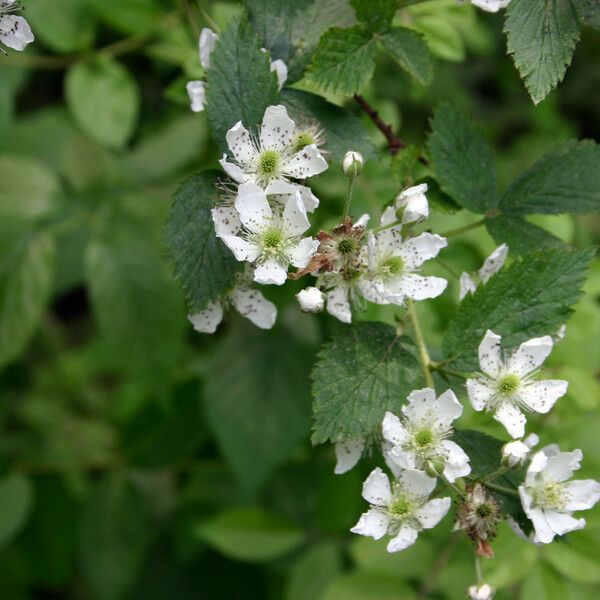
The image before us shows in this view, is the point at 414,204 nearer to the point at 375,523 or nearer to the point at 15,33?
the point at 375,523

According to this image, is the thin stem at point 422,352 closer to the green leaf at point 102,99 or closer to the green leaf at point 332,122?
the green leaf at point 332,122

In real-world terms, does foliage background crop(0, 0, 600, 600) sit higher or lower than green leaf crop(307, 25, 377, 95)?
lower

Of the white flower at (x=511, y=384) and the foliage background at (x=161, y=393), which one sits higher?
the white flower at (x=511, y=384)

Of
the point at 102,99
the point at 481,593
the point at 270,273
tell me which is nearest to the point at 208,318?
the point at 270,273

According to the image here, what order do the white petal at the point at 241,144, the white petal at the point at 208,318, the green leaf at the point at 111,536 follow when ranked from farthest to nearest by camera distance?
the green leaf at the point at 111,536 → the white petal at the point at 208,318 → the white petal at the point at 241,144

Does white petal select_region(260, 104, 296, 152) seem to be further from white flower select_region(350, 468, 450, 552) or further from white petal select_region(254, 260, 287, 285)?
white flower select_region(350, 468, 450, 552)

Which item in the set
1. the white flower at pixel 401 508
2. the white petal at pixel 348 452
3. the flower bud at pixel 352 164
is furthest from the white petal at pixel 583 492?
the flower bud at pixel 352 164

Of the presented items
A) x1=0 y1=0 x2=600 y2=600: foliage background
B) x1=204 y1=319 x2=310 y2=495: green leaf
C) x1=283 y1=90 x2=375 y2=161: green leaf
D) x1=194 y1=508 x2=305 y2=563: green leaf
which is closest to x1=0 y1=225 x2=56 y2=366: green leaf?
x1=0 y1=0 x2=600 y2=600: foliage background

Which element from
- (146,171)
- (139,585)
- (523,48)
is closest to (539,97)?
(523,48)
